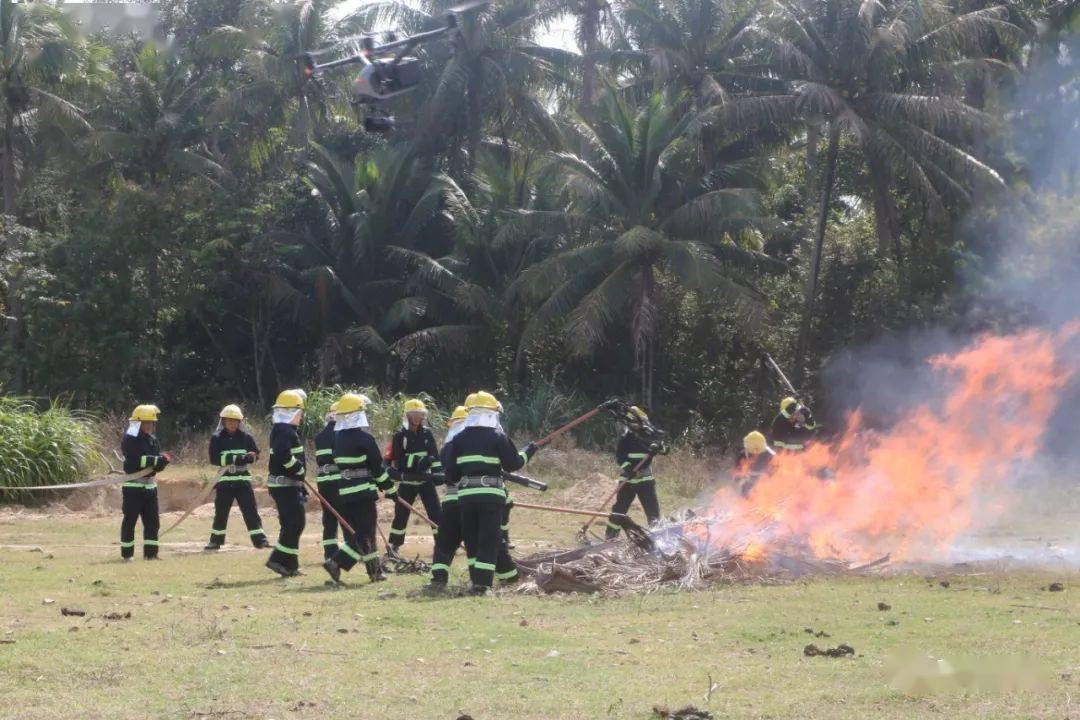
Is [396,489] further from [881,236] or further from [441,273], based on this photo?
[881,236]

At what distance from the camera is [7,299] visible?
1476 inches

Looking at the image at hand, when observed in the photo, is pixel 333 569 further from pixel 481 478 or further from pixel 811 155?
pixel 811 155

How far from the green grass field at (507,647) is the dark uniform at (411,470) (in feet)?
6.46

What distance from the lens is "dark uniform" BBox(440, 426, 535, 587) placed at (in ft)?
41.4

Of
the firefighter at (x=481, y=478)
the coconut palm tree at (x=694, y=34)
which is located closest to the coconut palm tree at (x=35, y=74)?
the coconut palm tree at (x=694, y=34)

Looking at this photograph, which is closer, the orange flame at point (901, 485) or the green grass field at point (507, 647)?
the green grass field at point (507, 647)

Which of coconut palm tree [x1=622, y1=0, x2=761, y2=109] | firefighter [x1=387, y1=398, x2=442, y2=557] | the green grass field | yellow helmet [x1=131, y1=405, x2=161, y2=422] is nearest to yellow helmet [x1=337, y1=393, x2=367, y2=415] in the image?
the green grass field

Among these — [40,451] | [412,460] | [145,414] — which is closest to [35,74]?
[40,451]

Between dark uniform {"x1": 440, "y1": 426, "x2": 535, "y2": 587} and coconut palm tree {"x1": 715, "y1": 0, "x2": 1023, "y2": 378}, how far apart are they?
2181 centimetres

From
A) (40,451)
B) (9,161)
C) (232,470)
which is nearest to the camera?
(232,470)

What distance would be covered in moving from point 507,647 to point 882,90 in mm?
27528

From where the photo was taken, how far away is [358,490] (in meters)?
13.7

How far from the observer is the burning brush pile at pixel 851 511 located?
42.7 ft

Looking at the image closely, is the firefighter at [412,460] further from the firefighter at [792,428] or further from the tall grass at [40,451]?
the tall grass at [40,451]
